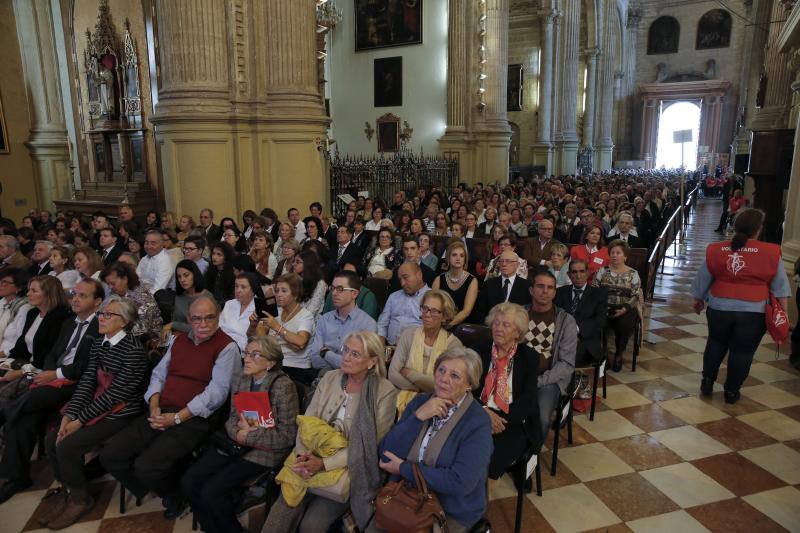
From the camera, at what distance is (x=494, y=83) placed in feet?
55.4

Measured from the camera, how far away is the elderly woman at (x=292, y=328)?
4125 millimetres

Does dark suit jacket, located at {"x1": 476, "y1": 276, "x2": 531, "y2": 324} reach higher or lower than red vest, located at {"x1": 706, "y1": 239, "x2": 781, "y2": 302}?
lower

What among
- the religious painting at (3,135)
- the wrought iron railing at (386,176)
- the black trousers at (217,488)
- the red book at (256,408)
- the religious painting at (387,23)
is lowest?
the black trousers at (217,488)

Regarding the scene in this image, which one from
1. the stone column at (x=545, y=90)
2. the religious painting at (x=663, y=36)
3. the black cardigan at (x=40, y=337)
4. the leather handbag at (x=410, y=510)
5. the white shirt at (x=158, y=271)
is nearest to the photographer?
the leather handbag at (x=410, y=510)

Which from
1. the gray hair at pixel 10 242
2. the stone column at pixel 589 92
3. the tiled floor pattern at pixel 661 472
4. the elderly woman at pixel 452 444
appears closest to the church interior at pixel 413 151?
the tiled floor pattern at pixel 661 472

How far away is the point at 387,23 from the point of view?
60.8 ft

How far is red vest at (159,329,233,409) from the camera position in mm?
3535

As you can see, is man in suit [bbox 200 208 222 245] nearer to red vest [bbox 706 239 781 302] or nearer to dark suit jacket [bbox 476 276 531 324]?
dark suit jacket [bbox 476 276 531 324]

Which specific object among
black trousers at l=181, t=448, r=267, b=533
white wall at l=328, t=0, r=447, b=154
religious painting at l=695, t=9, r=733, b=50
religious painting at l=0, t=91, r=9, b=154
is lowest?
black trousers at l=181, t=448, r=267, b=533

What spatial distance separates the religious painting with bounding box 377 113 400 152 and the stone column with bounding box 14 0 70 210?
31.3 ft

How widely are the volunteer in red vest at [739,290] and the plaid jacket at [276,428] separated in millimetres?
3852

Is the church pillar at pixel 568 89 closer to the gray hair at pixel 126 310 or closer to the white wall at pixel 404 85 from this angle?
the white wall at pixel 404 85

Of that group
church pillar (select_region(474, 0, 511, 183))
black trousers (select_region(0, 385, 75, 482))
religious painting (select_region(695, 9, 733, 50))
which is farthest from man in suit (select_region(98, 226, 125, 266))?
religious painting (select_region(695, 9, 733, 50))

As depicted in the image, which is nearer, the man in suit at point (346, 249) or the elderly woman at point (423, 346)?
the elderly woman at point (423, 346)
